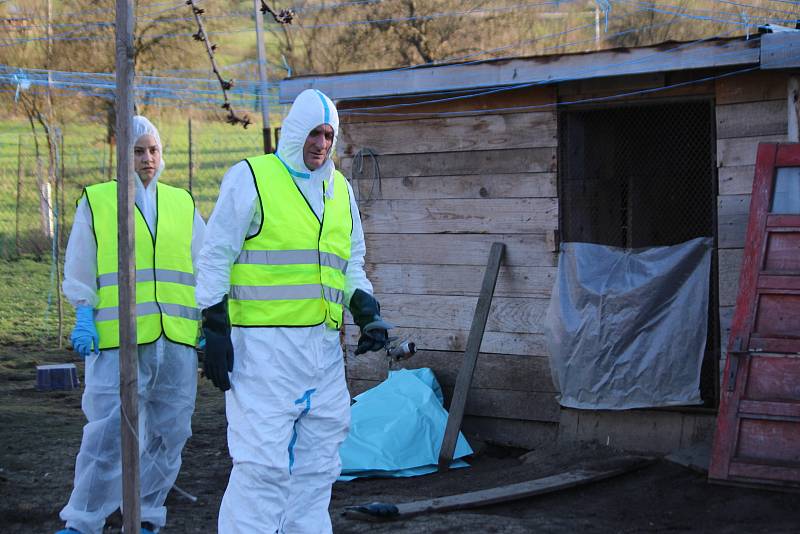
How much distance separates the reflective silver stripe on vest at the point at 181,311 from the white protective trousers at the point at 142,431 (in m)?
0.14

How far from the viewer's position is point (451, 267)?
7336mm

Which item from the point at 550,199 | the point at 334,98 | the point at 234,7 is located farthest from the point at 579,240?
the point at 234,7

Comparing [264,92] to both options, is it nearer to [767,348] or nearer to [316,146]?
[767,348]

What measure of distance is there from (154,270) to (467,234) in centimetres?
290

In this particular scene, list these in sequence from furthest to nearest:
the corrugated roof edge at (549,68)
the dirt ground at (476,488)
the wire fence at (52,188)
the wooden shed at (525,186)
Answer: the wire fence at (52,188) → the wooden shed at (525,186) → the corrugated roof edge at (549,68) → the dirt ground at (476,488)

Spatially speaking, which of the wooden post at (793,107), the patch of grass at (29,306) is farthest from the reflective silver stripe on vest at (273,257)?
the patch of grass at (29,306)

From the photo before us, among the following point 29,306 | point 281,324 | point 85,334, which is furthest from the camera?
point 29,306

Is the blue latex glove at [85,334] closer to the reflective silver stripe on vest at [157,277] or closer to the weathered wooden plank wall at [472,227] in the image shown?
the reflective silver stripe on vest at [157,277]

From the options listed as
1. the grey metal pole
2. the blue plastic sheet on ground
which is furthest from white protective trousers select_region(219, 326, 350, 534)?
the grey metal pole

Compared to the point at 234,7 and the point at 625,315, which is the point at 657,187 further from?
the point at 234,7

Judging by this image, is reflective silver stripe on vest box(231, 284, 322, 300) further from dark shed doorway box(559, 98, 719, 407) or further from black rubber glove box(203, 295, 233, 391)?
dark shed doorway box(559, 98, 719, 407)

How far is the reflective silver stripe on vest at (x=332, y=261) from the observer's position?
4.16 m

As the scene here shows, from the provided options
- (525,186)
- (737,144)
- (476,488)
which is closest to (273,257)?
(476,488)

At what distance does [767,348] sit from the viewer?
5488 millimetres
